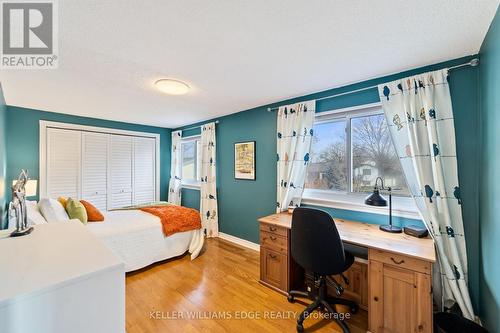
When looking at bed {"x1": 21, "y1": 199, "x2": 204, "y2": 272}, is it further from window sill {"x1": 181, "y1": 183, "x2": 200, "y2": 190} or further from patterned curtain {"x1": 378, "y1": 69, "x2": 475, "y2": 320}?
patterned curtain {"x1": 378, "y1": 69, "x2": 475, "y2": 320}

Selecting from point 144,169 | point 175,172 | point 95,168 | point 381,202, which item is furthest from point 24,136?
point 381,202

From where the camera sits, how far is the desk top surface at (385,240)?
5.24 feet

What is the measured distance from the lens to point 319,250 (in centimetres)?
181

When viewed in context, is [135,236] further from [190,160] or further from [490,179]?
[490,179]

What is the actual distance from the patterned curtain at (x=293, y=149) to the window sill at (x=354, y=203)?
0.20 meters

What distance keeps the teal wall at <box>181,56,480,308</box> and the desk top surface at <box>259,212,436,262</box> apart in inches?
10.4

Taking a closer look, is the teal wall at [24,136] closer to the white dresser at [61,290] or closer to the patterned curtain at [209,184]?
the patterned curtain at [209,184]

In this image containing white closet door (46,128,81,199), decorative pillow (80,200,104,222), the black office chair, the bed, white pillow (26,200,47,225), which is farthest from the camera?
white closet door (46,128,81,199)

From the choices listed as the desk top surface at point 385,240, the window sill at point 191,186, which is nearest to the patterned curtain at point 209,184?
the window sill at point 191,186

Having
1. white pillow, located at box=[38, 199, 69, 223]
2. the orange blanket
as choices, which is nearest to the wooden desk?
the orange blanket

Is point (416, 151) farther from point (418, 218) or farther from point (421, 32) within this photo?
point (421, 32)

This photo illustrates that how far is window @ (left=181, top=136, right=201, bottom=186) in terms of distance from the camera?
16.1 feet

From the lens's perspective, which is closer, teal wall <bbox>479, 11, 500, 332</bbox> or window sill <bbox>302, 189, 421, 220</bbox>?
teal wall <bbox>479, 11, 500, 332</bbox>

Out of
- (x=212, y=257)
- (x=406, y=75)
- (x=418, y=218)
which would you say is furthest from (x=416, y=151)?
(x=212, y=257)
